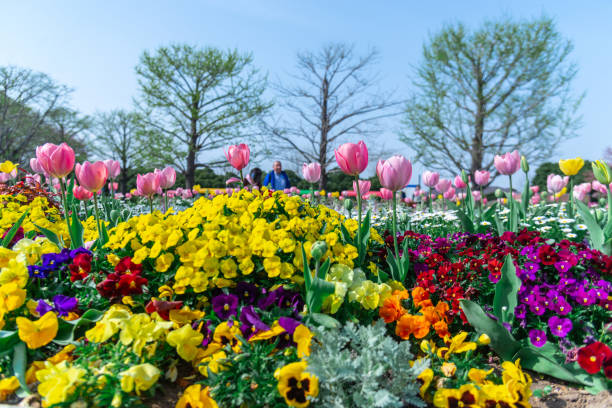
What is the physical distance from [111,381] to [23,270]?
2.63 ft

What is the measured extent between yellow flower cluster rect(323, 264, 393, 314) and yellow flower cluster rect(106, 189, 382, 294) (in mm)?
167

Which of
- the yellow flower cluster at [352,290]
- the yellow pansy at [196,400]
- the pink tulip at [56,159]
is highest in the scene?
the pink tulip at [56,159]

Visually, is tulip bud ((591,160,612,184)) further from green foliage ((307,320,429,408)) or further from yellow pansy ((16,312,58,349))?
yellow pansy ((16,312,58,349))

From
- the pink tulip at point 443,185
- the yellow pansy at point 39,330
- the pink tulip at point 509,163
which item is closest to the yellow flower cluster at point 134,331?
the yellow pansy at point 39,330

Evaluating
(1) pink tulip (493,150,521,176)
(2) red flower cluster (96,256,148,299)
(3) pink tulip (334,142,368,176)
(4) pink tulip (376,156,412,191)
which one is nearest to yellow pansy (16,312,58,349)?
(2) red flower cluster (96,256,148,299)

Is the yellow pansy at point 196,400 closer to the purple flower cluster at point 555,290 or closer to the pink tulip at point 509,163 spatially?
the purple flower cluster at point 555,290

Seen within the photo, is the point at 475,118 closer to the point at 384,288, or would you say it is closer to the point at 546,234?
the point at 546,234

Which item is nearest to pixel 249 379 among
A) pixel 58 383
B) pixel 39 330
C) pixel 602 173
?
pixel 58 383

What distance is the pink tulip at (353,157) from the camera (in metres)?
2.21

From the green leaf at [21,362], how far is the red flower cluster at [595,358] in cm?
234

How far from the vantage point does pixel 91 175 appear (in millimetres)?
2418

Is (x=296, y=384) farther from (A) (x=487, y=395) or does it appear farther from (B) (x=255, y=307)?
(A) (x=487, y=395)

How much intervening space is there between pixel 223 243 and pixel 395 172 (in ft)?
3.31

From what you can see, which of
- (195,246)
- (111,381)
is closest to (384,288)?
(195,246)
